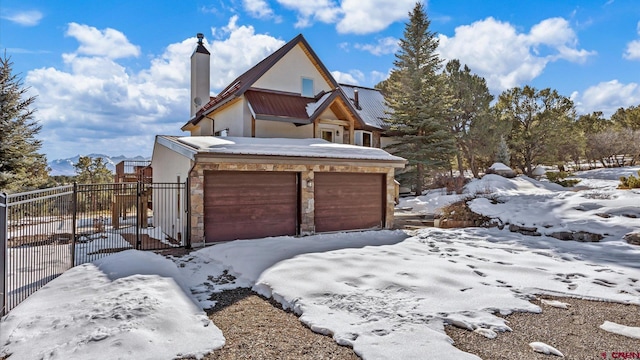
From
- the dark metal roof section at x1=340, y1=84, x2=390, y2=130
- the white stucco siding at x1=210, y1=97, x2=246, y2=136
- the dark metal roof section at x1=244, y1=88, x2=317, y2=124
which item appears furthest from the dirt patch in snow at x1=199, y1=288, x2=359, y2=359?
the dark metal roof section at x1=340, y1=84, x2=390, y2=130

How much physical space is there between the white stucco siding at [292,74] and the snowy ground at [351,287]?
9148mm

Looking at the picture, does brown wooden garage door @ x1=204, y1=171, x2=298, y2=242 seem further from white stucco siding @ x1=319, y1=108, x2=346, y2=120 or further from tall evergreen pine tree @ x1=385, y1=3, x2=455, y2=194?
tall evergreen pine tree @ x1=385, y1=3, x2=455, y2=194

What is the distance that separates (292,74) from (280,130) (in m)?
2.85

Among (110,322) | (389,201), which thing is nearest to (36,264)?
(110,322)

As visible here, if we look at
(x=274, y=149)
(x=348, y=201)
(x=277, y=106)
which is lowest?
(x=348, y=201)

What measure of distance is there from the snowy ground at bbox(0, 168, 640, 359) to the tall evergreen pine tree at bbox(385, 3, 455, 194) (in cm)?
1379

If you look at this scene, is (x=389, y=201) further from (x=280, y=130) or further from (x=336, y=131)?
(x=280, y=130)

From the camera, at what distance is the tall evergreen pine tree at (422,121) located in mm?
23562

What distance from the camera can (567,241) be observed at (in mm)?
9047

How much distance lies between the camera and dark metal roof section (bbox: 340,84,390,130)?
25284 millimetres

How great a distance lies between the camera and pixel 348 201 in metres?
12.4

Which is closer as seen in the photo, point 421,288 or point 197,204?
point 421,288

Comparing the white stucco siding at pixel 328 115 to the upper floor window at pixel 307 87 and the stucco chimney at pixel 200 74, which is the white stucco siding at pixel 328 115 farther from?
the stucco chimney at pixel 200 74

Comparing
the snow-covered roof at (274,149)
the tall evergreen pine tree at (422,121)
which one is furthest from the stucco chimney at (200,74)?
the tall evergreen pine tree at (422,121)
